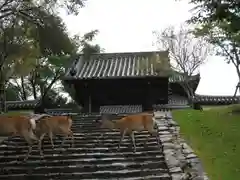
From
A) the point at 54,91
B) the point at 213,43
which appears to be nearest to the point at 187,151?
the point at 213,43

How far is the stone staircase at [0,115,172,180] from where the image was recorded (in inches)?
423

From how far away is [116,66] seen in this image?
88.9 ft

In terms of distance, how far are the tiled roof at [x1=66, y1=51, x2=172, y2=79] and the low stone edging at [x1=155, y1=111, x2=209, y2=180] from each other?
29.7 feet

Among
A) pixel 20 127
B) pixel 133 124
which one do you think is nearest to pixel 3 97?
pixel 20 127

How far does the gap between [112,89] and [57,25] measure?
5658 mm

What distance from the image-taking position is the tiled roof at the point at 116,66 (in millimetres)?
24367

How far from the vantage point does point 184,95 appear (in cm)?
3466

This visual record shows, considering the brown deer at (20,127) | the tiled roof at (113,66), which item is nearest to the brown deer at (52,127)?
the brown deer at (20,127)

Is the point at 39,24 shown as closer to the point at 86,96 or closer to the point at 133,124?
the point at 86,96

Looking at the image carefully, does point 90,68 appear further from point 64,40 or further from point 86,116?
point 86,116

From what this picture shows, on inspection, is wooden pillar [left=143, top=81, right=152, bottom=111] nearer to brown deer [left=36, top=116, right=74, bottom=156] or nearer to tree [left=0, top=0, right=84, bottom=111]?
tree [left=0, top=0, right=84, bottom=111]

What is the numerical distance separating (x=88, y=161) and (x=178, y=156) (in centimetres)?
251

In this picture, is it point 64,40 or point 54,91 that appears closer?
point 64,40

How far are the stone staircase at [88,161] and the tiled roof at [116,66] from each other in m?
10.3
